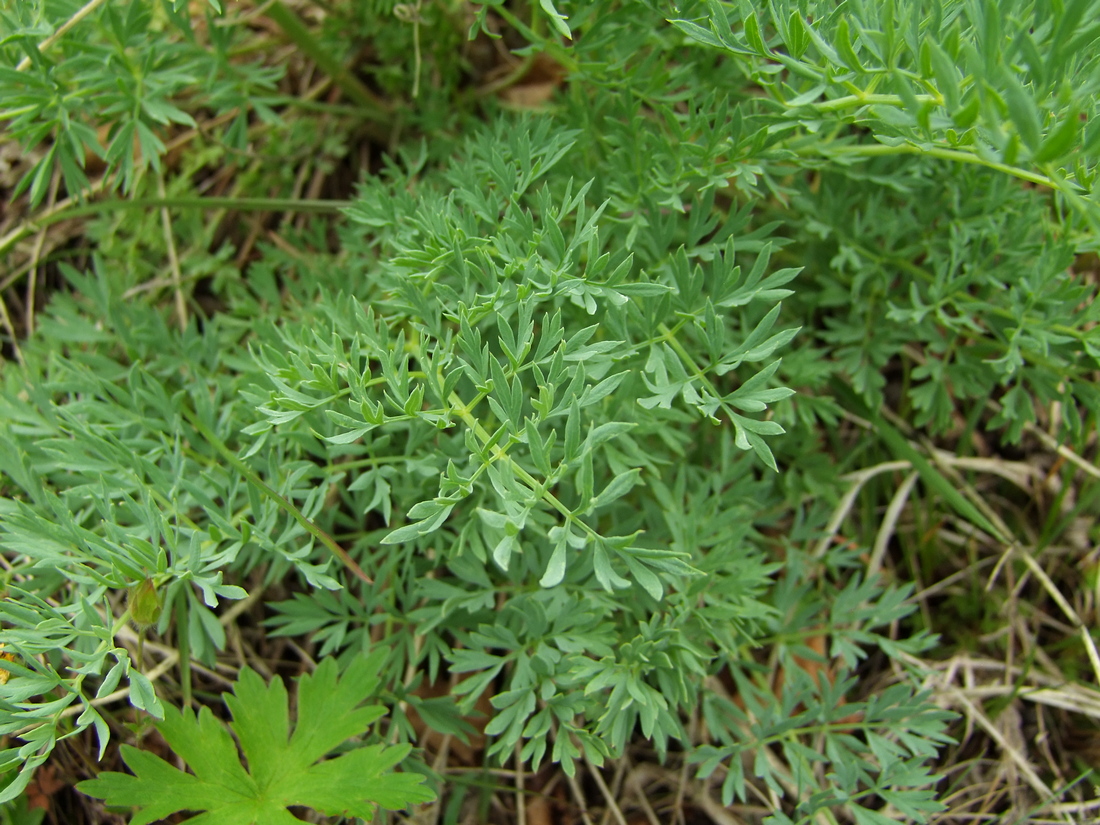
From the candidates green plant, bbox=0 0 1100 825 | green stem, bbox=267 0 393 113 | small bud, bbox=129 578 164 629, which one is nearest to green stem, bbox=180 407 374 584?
green plant, bbox=0 0 1100 825

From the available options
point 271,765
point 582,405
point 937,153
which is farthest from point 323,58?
point 271,765

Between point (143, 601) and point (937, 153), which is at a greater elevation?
point (937, 153)

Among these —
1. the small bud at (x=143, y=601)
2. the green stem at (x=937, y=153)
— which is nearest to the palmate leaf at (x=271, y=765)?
the small bud at (x=143, y=601)

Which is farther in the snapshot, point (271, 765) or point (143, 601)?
point (271, 765)

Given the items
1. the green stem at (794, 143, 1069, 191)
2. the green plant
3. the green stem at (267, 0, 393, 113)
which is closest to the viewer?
the green stem at (794, 143, 1069, 191)

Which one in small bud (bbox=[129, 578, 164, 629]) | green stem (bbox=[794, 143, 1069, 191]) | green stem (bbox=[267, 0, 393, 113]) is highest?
green stem (bbox=[267, 0, 393, 113])

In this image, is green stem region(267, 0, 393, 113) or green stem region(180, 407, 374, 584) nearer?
green stem region(180, 407, 374, 584)

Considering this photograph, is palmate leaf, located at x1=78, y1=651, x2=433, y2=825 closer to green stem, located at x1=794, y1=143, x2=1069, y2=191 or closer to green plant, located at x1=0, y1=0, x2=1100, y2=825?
green plant, located at x1=0, y1=0, x2=1100, y2=825

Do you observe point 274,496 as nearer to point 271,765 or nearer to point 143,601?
point 143,601
